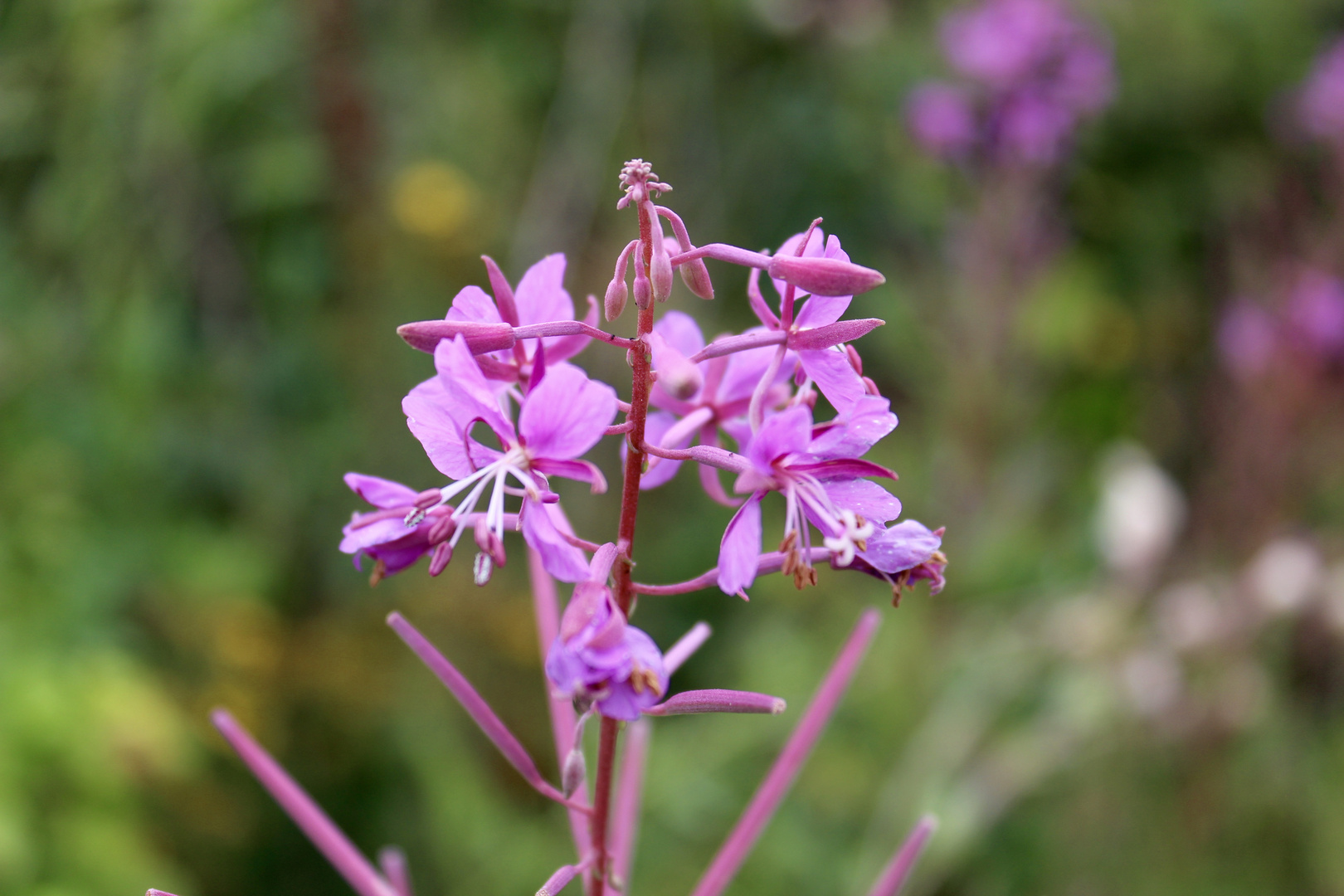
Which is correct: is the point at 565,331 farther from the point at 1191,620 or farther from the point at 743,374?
the point at 1191,620

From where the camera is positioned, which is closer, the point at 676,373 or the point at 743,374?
the point at 676,373

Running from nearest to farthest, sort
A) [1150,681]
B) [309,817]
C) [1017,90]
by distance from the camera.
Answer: [309,817], [1150,681], [1017,90]

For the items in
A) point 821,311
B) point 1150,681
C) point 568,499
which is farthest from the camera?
point 568,499

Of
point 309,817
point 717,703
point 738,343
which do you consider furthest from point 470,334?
point 309,817

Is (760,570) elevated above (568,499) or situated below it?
below

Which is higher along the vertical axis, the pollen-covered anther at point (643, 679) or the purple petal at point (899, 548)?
the purple petal at point (899, 548)

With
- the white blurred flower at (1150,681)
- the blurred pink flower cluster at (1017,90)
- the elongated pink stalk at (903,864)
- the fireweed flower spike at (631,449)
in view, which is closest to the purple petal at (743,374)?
the fireweed flower spike at (631,449)

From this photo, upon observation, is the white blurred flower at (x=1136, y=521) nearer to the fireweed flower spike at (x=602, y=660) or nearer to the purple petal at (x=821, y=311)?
the purple petal at (x=821, y=311)

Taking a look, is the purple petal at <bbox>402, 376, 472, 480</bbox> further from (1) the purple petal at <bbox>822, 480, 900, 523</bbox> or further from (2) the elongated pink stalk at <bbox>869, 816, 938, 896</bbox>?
(2) the elongated pink stalk at <bbox>869, 816, 938, 896</bbox>
